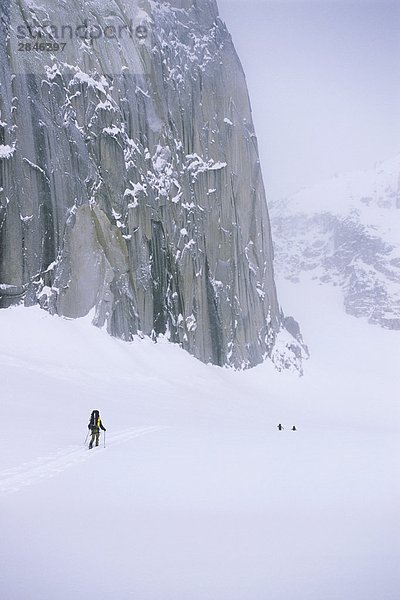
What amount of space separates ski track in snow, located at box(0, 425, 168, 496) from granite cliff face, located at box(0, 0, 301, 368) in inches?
1287

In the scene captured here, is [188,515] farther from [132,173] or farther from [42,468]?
[132,173]

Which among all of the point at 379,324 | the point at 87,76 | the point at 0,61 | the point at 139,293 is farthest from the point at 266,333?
the point at 379,324

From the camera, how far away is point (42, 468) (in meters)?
12.0

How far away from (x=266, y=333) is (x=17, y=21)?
60.6m

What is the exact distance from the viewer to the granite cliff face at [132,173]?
158 ft

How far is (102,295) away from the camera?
174ft

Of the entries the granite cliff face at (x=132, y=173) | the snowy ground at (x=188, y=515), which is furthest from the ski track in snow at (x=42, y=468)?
the granite cliff face at (x=132, y=173)

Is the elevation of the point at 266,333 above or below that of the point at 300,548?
above

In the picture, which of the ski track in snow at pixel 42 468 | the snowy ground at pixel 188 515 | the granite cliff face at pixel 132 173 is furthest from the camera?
the granite cliff face at pixel 132 173

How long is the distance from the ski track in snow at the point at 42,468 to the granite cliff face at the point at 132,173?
32678mm

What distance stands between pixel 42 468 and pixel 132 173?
5132 cm

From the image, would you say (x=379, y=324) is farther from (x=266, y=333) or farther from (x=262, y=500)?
(x=262, y=500)

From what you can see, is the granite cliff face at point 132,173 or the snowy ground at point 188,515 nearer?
→ the snowy ground at point 188,515

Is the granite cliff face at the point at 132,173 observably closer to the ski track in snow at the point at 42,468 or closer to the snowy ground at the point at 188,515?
the snowy ground at the point at 188,515
